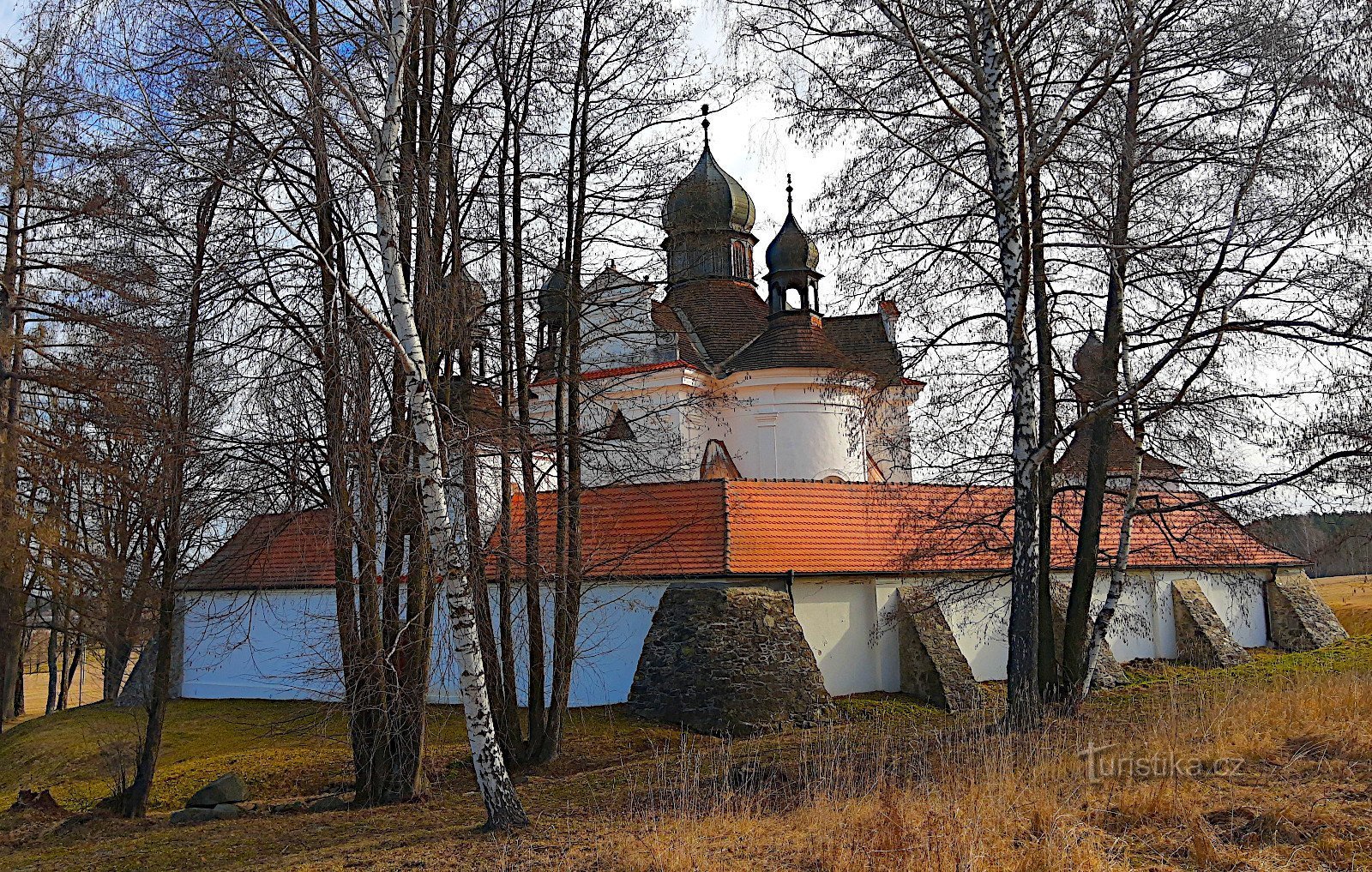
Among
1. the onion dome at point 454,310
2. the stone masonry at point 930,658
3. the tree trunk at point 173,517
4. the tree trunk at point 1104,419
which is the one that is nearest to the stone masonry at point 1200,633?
the stone masonry at point 930,658

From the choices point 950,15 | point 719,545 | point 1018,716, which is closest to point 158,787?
point 719,545

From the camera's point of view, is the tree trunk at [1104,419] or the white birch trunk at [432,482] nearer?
the white birch trunk at [432,482]

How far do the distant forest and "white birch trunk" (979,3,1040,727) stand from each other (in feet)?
8.82

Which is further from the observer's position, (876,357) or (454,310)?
(876,357)

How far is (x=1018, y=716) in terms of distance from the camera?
31.7 ft

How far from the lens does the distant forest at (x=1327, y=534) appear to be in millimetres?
10305

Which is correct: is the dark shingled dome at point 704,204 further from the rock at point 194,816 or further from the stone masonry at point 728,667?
the rock at point 194,816

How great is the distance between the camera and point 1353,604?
1266 inches

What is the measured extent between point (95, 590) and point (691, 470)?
10.0 m

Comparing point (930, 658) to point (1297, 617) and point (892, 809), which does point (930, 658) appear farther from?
point (1297, 617)


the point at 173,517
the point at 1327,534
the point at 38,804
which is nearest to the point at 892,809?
the point at 173,517

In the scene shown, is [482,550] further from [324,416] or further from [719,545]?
[719,545]

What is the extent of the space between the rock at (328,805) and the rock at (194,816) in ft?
2.76

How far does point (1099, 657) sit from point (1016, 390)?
330 inches
